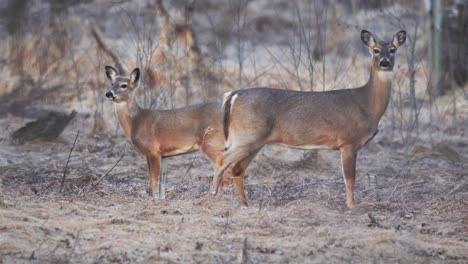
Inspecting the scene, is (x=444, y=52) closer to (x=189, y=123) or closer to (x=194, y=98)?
(x=194, y=98)

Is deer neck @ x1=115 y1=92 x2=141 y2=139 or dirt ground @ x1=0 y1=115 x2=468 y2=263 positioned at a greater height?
deer neck @ x1=115 y1=92 x2=141 y2=139

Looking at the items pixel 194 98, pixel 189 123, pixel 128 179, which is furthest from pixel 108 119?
pixel 189 123

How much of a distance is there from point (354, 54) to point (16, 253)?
37.6 ft

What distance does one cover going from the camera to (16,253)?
7.14 metres

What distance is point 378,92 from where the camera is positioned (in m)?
10.0

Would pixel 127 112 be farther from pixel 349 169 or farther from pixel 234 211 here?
pixel 349 169

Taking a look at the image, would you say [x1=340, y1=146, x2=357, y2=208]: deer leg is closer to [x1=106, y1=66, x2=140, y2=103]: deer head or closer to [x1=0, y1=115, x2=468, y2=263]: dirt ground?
[x1=0, y1=115, x2=468, y2=263]: dirt ground

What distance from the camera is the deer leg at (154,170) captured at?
1000 cm

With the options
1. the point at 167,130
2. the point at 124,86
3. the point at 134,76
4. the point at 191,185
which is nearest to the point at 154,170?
the point at 167,130

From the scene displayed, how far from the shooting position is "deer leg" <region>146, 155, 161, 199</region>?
10.0m

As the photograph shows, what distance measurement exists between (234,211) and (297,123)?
4.45 feet

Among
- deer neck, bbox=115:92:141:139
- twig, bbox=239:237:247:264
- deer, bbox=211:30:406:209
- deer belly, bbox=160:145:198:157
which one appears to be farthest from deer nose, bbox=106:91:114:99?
twig, bbox=239:237:247:264

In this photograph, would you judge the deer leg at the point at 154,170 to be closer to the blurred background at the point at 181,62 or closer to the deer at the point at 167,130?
the deer at the point at 167,130

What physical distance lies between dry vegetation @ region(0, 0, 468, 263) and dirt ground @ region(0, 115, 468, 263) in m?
0.02
